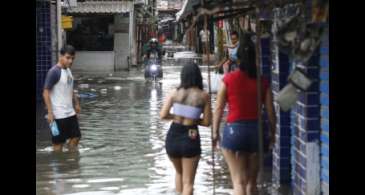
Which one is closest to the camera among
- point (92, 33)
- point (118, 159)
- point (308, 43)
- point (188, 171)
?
point (308, 43)

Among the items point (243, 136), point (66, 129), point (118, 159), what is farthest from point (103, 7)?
point (243, 136)

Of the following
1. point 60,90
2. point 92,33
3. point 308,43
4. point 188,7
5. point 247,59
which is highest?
point 188,7

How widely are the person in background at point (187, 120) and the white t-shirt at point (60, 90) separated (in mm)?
3277

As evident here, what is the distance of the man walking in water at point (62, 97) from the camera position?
35.0 feet

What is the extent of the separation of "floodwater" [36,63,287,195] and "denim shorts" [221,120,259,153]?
188cm

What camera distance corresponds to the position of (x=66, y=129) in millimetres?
11000

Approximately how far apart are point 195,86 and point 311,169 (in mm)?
1437

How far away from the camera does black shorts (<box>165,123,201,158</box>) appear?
765 centimetres

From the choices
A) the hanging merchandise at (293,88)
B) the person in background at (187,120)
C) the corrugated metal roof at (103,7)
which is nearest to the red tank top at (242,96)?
the person in background at (187,120)

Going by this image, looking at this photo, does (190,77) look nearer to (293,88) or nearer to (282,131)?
(293,88)

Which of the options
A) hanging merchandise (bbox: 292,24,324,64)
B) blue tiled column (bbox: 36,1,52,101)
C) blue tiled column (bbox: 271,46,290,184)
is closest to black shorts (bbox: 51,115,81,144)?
blue tiled column (bbox: 271,46,290,184)

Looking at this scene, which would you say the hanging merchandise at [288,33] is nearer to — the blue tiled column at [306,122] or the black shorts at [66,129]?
the blue tiled column at [306,122]

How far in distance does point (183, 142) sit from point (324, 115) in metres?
1.43
